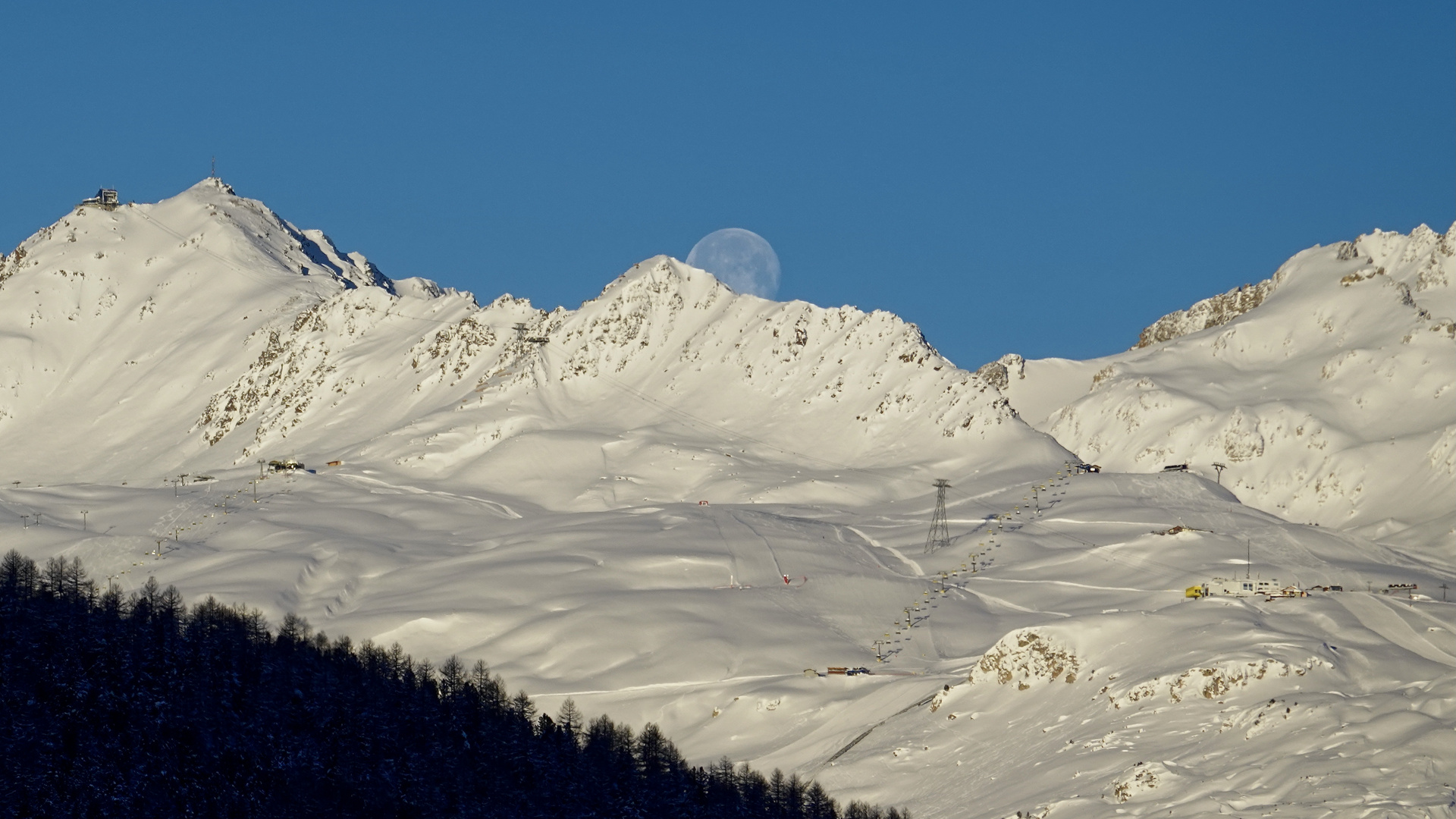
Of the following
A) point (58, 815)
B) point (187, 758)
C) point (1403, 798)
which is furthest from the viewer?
point (187, 758)

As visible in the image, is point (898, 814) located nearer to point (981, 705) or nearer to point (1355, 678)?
point (981, 705)

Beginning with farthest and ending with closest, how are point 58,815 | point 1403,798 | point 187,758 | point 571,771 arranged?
point 571,771
point 187,758
point 58,815
point 1403,798

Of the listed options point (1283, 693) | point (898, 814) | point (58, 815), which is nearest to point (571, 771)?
point (898, 814)

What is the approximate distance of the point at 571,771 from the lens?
625 ft

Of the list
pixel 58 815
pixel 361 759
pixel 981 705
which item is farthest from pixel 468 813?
pixel 981 705

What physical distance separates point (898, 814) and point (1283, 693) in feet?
98.1

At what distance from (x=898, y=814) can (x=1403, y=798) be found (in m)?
39.8

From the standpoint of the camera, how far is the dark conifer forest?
173 m

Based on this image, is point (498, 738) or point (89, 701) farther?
point (498, 738)

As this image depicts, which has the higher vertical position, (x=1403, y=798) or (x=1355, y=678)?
(x=1355, y=678)

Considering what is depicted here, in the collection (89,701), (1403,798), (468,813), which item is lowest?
(1403,798)

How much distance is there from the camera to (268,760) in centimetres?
18062

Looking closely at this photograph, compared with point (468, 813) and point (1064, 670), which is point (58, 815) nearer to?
point (468, 813)

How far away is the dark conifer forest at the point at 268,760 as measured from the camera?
568 feet
